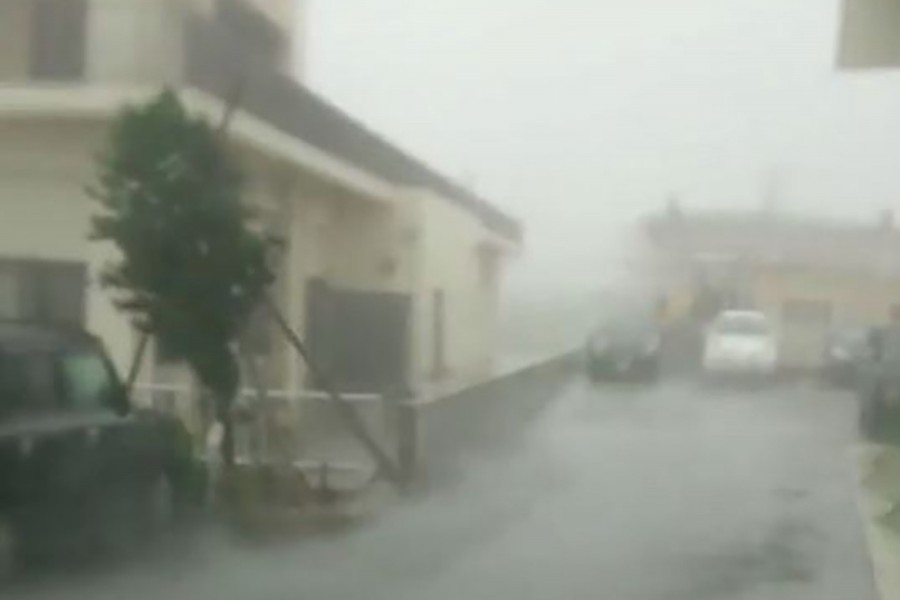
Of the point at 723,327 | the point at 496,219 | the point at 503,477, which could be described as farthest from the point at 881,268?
the point at 503,477

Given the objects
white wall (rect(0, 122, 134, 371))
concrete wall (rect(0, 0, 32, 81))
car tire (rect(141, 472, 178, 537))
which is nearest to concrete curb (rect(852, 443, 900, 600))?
car tire (rect(141, 472, 178, 537))

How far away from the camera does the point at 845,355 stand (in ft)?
59.7

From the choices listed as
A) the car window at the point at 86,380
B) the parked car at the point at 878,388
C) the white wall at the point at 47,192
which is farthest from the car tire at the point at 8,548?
the parked car at the point at 878,388

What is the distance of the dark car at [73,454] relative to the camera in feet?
27.4

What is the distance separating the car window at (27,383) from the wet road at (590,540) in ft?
3.24

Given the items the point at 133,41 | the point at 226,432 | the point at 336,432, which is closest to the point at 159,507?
the point at 226,432

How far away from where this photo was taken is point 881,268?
1691 cm

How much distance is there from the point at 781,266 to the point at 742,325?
709mm

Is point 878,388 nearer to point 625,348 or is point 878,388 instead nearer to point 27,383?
point 625,348

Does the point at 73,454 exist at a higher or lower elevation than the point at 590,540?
higher

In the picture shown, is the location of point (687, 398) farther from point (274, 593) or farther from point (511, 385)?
point (274, 593)

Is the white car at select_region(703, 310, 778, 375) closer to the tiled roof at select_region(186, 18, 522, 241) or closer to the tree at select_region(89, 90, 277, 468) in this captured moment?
the tiled roof at select_region(186, 18, 522, 241)

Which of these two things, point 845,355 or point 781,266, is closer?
point 781,266

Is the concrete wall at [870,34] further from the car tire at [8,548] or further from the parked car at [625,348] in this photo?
the parked car at [625,348]
